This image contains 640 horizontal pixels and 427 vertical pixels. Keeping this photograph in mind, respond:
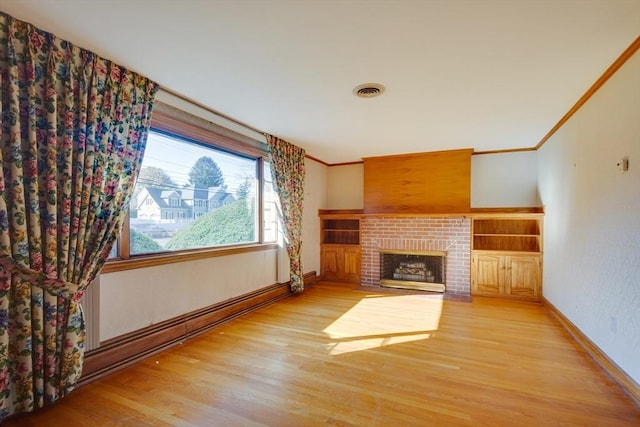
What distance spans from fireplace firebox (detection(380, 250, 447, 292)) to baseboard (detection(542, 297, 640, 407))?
5.75 feet

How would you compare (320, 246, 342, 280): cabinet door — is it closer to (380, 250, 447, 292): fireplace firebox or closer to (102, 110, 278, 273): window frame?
(380, 250, 447, 292): fireplace firebox

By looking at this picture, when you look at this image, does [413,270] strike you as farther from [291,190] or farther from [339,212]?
[291,190]

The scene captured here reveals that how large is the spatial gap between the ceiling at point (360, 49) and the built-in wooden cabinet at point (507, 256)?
6.45 ft

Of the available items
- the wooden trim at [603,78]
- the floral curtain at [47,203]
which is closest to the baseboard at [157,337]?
the floral curtain at [47,203]

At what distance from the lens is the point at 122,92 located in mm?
2266

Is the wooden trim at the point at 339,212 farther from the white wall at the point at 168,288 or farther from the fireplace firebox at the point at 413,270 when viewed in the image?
the white wall at the point at 168,288

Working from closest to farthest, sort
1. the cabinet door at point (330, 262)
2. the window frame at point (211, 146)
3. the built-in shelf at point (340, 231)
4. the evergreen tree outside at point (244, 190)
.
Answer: the window frame at point (211, 146) < the evergreen tree outside at point (244, 190) < the cabinet door at point (330, 262) < the built-in shelf at point (340, 231)

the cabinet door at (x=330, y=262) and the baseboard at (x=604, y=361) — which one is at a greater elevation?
the cabinet door at (x=330, y=262)

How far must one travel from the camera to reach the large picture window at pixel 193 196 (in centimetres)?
267

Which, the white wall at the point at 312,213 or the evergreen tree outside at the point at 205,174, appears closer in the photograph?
the evergreen tree outside at the point at 205,174

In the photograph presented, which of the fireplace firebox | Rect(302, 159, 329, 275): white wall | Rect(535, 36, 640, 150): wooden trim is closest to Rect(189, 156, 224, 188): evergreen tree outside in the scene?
Rect(302, 159, 329, 275): white wall

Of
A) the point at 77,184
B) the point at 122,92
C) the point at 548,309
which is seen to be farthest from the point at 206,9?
the point at 548,309

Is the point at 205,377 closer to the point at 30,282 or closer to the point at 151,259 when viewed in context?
the point at 151,259

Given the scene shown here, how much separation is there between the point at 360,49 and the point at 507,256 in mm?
3926
